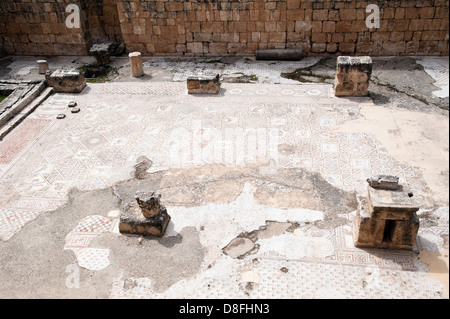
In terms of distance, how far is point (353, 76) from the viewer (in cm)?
895

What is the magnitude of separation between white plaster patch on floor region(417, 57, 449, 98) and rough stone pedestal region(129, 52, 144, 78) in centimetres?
761

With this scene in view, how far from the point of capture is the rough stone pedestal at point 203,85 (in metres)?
9.48

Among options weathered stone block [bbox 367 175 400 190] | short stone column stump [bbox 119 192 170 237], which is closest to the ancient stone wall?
weathered stone block [bbox 367 175 400 190]

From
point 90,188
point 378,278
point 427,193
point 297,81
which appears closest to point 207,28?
point 297,81

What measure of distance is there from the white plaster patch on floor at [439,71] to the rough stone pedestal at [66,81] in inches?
345

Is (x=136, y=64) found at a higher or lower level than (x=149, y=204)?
higher

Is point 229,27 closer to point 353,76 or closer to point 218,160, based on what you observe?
point 353,76

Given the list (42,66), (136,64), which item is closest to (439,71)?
(136,64)

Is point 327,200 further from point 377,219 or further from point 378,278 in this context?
point 378,278

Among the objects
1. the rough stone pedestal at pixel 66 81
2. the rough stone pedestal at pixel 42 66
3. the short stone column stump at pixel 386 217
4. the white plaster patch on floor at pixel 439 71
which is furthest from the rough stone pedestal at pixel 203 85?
the short stone column stump at pixel 386 217

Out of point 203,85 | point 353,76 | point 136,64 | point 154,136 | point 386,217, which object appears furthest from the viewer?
point 136,64

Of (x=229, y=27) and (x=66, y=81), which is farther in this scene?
(x=229, y=27)

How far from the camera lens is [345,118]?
8.29 metres

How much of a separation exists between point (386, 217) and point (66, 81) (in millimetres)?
8400
